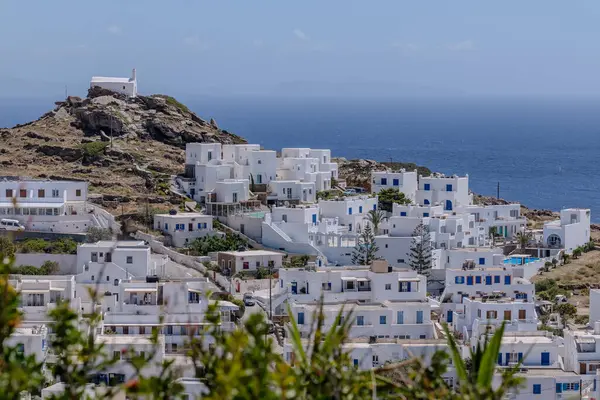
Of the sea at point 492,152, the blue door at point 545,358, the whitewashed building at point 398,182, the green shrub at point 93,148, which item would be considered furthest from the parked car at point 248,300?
the sea at point 492,152

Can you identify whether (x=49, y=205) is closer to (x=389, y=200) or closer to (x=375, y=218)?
(x=375, y=218)

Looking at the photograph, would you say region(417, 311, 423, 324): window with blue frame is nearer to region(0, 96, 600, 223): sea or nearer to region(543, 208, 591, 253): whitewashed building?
region(543, 208, 591, 253): whitewashed building

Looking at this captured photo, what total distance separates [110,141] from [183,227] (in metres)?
11.9

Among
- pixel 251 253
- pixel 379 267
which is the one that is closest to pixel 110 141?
pixel 251 253

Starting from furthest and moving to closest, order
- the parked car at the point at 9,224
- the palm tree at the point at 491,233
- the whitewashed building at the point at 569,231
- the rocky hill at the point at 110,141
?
the rocky hill at the point at 110,141
the whitewashed building at the point at 569,231
the palm tree at the point at 491,233
the parked car at the point at 9,224

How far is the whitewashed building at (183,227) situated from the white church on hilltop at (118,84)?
17.7 meters

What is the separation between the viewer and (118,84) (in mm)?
62031

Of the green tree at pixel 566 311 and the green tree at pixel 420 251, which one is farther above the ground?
the green tree at pixel 420 251

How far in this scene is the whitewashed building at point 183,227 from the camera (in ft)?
145

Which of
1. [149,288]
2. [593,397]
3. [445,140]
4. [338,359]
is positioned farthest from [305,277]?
[445,140]

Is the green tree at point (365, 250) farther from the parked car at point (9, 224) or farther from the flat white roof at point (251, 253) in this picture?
the parked car at point (9, 224)

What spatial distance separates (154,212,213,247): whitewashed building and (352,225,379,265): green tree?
502 cm

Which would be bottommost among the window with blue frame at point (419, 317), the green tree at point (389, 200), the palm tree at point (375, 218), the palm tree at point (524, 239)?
the window with blue frame at point (419, 317)

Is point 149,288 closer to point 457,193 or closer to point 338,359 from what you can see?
point 457,193
